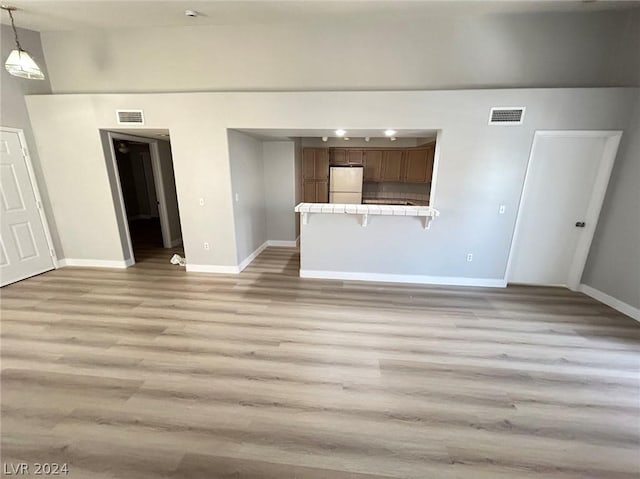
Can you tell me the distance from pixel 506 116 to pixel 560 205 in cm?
147

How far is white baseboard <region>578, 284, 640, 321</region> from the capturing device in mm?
3090

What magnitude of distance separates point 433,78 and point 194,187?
3.66 meters

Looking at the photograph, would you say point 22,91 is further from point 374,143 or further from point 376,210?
point 374,143

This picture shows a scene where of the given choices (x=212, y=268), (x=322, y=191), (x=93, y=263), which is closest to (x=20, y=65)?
(x=93, y=263)

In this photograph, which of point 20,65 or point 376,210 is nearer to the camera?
point 20,65

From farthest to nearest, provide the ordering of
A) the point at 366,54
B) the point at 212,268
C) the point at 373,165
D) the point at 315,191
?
the point at 373,165 < the point at 315,191 < the point at 212,268 < the point at 366,54

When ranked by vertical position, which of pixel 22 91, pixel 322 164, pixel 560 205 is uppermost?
pixel 22 91

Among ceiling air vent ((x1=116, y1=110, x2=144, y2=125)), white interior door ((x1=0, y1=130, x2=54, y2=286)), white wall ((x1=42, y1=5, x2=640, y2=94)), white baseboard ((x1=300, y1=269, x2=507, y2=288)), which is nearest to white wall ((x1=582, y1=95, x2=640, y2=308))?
white wall ((x1=42, y1=5, x2=640, y2=94))

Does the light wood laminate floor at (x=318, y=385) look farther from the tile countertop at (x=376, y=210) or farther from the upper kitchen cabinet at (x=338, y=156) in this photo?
the upper kitchen cabinet at (x=338, y=156)

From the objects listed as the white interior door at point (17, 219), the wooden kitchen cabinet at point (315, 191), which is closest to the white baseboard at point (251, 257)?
the wooden kitchen cabinet at point (315, 191)

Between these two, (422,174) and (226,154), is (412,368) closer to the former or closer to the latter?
(226,154)

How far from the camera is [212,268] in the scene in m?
4.26

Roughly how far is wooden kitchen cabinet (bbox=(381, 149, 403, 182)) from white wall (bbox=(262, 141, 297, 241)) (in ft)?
8.73

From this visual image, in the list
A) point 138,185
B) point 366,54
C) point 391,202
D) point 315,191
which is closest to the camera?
point 366,54
